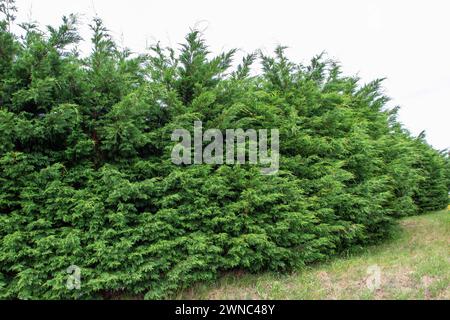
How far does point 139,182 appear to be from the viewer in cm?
396

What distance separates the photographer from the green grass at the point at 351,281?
3.51 m

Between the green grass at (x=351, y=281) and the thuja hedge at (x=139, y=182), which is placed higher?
the thuja hedge at (x=139, y=182)

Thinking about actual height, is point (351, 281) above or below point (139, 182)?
below

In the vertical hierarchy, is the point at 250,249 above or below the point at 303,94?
below

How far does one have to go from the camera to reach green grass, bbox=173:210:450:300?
11.5ft

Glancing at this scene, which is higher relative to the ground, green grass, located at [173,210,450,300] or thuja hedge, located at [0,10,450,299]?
thuja hedge, located at [0,10,450,299]

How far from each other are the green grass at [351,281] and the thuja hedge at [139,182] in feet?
0.78

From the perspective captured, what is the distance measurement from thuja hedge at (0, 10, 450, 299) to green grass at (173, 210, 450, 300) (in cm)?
24

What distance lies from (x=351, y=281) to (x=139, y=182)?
3.16 metres

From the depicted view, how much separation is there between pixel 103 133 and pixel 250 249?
2606 mm

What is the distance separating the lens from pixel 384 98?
27.5 ft

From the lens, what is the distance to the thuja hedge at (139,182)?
3508mm
